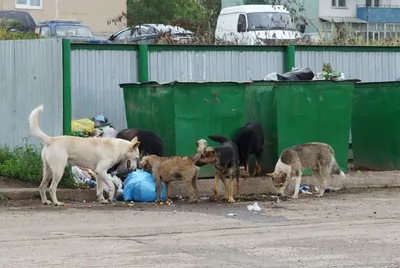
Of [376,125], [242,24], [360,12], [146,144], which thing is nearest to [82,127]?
[146,144]

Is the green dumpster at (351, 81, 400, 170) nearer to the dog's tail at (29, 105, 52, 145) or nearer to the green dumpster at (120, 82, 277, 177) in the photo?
the green dumpster at (120, 82, 277, 177)

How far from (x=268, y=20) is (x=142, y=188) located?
1721 centimetres

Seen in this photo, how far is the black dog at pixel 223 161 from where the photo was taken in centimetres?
1252

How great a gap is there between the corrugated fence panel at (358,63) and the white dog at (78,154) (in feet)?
16.3

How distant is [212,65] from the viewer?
15.6 m

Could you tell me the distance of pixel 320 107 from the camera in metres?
14.2

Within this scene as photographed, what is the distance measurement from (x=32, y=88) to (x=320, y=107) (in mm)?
4428

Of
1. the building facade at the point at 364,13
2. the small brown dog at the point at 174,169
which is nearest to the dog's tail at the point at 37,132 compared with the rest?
the small brown dog at the point at 174,169

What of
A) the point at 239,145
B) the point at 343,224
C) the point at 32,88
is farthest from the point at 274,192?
the point at 32,88

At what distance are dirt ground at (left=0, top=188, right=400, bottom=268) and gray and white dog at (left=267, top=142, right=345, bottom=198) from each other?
0.35 metres

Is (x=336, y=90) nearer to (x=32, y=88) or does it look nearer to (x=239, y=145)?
(x=239, y=145)

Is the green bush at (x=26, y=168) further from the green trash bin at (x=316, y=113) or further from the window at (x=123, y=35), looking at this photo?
the window at (x=123, y=35)

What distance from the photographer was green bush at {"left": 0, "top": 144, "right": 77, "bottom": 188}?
523 inches

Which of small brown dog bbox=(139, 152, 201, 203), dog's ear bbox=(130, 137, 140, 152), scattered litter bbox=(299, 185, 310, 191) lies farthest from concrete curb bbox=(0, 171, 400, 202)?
dog's ear bbox=(130, 137, 140, 152)
